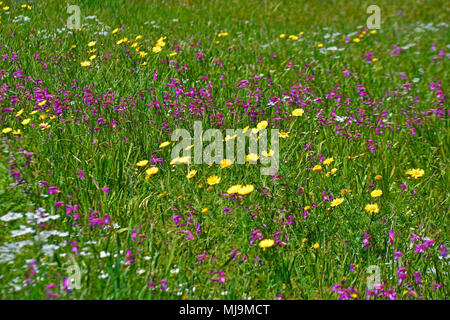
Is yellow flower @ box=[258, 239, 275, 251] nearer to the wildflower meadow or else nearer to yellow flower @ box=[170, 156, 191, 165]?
the wildflower meadow

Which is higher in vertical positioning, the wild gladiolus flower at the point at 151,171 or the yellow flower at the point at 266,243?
the wild gladiolus flower at the point at 151,171

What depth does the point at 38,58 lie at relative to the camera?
13.9 feet

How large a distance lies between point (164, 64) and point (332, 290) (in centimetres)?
299

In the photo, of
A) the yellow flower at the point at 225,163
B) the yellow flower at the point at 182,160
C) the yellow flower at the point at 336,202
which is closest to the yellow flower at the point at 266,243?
the yellow flower at the point at 336,202

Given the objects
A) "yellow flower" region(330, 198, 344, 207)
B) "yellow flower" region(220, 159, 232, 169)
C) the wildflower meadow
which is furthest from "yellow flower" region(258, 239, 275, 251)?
"yellow flower" region(220, 159, 232, 169)

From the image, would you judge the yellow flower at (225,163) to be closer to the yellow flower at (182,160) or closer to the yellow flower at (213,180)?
the yellow flower at (213,180)

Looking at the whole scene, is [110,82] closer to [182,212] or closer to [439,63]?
[182,212]

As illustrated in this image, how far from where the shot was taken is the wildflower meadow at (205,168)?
7.88ft

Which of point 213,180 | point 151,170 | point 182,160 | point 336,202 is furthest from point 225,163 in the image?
point 336,202

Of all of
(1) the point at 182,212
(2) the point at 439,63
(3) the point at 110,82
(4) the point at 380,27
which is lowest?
(1) the point at 182,212

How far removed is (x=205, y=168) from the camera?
10.7 feet

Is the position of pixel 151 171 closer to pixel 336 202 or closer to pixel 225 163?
pixel 225 163

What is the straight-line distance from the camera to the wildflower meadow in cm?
240

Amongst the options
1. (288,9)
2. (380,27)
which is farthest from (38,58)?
(380,27)
